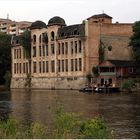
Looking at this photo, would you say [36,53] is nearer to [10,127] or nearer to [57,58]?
[57,58]

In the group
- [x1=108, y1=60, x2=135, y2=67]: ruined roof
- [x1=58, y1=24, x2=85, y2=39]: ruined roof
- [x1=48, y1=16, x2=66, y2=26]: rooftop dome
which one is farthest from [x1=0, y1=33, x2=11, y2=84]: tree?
[x1=108, y1=60, x2=135, y2=67]: ruined roof

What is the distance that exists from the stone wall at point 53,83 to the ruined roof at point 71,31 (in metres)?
9.46

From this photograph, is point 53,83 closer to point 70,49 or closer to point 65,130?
point 70,49

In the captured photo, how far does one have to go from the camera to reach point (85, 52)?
10081 cm

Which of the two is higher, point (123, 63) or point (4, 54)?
point (4, 54)

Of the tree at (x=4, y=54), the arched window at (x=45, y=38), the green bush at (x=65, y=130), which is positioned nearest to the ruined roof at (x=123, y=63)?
the arched window at (x=45, y=38)

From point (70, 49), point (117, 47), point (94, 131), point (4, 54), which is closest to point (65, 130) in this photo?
point (94, 131)

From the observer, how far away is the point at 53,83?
10925 cm

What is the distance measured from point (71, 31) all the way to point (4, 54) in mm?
30216

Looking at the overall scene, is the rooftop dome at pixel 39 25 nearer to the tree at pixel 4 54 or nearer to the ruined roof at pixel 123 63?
the tree at pixel 4 54

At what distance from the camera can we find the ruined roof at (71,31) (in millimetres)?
100375

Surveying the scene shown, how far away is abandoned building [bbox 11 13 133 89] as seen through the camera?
331 feet

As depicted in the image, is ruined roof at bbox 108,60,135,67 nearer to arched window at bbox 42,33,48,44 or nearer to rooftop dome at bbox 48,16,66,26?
rooftop dome at bbox 48,16,66,26

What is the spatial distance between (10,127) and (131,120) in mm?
17057
